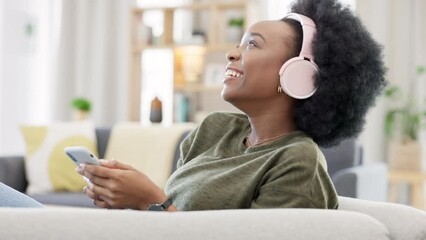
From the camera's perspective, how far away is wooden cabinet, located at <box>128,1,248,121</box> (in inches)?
197

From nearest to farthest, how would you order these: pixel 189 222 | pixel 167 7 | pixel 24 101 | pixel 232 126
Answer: pixel 189 222 → pixel 232 126 → pixel 167 7 → pixel 24 101

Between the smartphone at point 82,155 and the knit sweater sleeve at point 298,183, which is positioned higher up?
the smartphone at point 82,155

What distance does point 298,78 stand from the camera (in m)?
1.40

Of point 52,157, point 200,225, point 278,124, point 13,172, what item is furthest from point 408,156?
point 200,225

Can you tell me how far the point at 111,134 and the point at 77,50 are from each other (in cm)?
232

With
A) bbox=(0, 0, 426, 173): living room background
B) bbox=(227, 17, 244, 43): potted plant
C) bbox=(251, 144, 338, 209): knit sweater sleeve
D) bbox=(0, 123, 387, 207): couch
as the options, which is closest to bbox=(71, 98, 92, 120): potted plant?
bbox=(0, 123, 387, 207): couch

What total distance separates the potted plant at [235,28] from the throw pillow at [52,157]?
1649mm

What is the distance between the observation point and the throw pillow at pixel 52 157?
3.56 meters

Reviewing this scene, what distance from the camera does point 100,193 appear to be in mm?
1229

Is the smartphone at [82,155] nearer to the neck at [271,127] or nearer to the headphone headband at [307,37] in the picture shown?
the neck at [271,127]

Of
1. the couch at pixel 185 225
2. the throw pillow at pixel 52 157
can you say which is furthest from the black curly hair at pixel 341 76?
the throw pillow at pixel 52 157

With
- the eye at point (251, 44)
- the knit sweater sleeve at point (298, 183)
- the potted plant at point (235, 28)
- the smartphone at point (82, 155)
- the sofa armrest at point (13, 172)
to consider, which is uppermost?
the potted plant at point (235, 28)

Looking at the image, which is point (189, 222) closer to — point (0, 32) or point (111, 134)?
point (111, 134)

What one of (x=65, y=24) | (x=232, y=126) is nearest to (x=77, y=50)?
(x=65, y=24)
